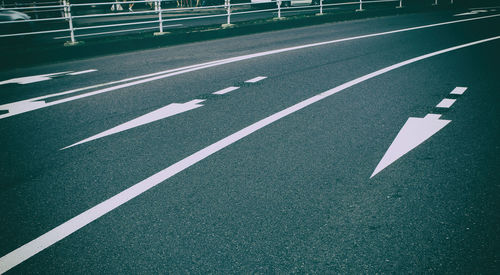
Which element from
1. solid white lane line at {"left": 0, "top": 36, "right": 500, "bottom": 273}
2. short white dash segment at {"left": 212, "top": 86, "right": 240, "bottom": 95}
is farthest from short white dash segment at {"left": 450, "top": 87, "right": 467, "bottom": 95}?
short white dash segment at {"left": 212, "top": 86, "right": 240, "bottom": 95}

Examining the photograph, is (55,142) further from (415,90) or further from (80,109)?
(415,90)

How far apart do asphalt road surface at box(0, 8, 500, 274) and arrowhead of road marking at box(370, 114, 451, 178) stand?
1.0 inches

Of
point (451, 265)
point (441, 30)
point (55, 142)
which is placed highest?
point (441, 30)

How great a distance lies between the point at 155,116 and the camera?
5.60m

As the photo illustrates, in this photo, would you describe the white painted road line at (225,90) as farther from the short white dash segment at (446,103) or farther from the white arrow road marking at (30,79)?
the white arrow road marking at (30,79)

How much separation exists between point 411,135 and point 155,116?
3295 millimetres

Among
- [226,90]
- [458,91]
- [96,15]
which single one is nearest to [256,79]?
[226,90]

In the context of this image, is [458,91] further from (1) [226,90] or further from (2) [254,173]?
(2) [254,173]

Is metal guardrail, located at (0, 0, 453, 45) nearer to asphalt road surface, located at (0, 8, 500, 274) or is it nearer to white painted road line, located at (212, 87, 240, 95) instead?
asphalt road surface, located at (0, 8, 500, 274)

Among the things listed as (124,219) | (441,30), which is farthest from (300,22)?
(124,219)

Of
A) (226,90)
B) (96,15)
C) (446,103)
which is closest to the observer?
(446,103)

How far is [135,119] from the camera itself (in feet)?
18.0

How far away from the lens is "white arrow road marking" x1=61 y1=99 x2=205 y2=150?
4989mm

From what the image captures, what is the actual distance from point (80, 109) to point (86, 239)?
3696 millimetres
